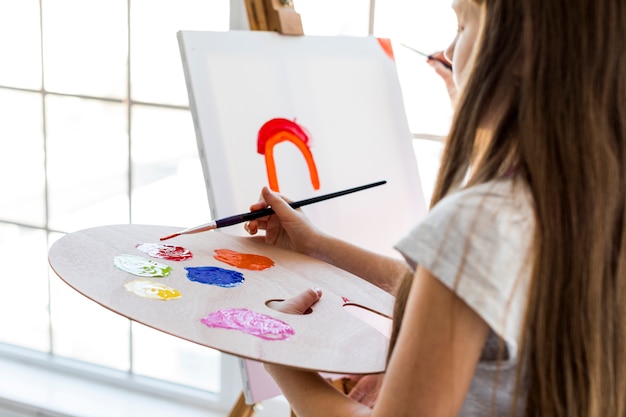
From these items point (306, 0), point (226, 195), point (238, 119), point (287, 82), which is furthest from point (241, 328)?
point (306, 0)

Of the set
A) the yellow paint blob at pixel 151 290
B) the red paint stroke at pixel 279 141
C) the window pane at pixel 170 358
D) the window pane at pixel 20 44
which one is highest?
the window pane at pixel 20 44

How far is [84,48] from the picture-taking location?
2.32 m

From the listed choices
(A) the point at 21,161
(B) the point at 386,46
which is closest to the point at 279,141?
(B) the point at 386,46

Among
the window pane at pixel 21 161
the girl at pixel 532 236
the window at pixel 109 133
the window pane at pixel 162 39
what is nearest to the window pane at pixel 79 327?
the window at pixel 109 133

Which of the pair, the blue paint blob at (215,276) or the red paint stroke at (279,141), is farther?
the red paint stroke at (279,141)

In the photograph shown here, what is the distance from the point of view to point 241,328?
39.8 inches

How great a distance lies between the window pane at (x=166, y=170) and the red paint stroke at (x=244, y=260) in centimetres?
106

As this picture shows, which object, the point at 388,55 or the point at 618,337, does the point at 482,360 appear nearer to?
the point at 618,337

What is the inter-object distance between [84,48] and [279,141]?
972 mm

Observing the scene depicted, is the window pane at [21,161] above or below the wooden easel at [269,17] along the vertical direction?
below

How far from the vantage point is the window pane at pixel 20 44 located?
237 centimetres

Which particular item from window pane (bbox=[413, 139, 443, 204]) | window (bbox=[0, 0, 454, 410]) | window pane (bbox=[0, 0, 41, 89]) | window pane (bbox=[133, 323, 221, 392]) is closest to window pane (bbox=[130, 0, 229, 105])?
window (bbox=[0, 0, 454, 410])

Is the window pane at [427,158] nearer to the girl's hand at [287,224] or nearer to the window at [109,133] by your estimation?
the window at [109,133]

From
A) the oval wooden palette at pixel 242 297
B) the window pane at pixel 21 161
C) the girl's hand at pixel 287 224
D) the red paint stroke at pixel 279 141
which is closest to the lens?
the oval wooden palette at pixel 242 297
